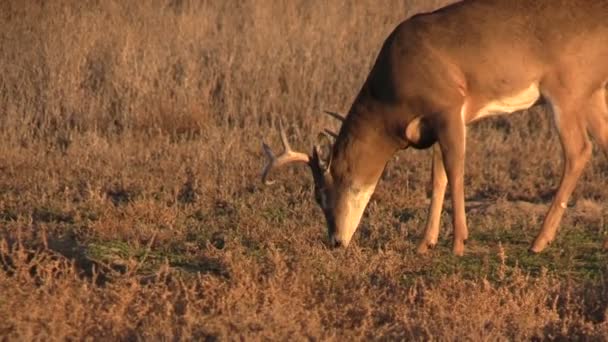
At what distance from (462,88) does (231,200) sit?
2.41 meters

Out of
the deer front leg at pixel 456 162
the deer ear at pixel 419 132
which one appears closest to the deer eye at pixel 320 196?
the deer ear at pixel 419 132

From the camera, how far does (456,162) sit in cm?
906

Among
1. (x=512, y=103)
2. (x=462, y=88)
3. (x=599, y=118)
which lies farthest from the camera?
(x=599, y=118)

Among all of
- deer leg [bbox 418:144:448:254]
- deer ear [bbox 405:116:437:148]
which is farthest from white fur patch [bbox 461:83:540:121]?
deer leg [bbox 418:144:448:254]

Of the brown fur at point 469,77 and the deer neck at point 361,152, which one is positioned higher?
the brown fur at point 469,77

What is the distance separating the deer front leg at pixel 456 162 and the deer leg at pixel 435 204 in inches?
9.8

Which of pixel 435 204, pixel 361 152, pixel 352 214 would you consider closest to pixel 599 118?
pixel 435 204

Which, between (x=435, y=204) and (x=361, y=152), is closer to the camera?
(x=361, y=152)

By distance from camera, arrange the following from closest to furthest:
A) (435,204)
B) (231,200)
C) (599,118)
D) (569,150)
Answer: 1. (569,150)
2. (599,118)
3. (435,204)
4. (231,200)

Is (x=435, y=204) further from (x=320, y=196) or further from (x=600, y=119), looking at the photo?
(x=600, y=119)

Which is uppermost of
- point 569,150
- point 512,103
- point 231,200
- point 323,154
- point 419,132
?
point 512,103

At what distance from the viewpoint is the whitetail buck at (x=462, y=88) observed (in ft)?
29.6

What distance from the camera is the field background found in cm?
707

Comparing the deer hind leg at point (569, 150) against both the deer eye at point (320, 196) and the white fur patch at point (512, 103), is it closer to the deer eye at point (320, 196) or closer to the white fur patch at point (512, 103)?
the white fur patch at point (512, 103)
